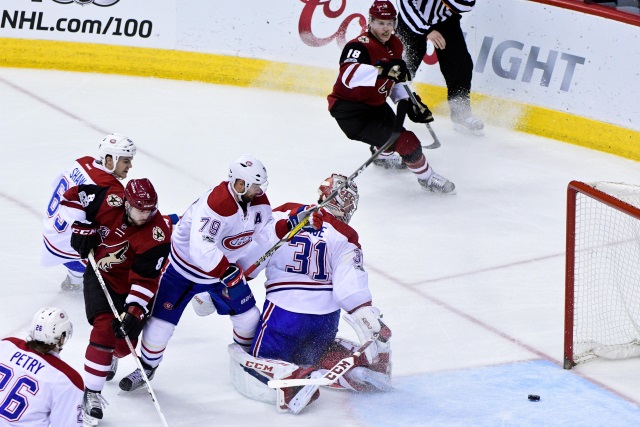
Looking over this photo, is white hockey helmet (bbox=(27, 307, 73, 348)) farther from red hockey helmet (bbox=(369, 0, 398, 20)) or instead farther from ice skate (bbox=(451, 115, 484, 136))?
ice skate (bbox=(451, 115, 484, 136))

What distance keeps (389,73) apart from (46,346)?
285cm

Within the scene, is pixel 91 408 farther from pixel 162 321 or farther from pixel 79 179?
pixel 79 179

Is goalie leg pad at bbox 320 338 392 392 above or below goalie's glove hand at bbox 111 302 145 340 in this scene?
below

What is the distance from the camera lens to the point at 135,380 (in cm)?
428

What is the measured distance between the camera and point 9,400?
10.7ft

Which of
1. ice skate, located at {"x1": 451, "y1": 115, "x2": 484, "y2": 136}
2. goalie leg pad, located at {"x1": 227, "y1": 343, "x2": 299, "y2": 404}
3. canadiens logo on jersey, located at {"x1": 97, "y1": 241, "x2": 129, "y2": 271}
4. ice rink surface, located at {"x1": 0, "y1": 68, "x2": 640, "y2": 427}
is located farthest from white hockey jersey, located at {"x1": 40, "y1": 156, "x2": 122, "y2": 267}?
ice skate, located at {"x1": 451, "y1": 115, "x2": 484, "y2": 136}

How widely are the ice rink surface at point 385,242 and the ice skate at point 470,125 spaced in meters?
0.07

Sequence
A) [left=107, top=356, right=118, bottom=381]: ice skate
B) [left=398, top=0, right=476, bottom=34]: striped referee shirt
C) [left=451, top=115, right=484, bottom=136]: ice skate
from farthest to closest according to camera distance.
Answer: [left=451, top=115, right=484, bottom=136]: ice skate < [left=398, top=0, right=476, bottom=34]: striped referee shirt < [left=107, top=356, right=118, bottom=381]: ice skate

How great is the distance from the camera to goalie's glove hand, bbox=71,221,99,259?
14.1 ft

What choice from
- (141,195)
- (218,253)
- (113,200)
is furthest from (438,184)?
(141,195)

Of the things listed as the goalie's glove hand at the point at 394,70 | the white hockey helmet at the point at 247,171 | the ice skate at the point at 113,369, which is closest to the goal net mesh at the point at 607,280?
the goalie's glove hand at the point at 394,70

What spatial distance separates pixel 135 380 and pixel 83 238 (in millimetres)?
531

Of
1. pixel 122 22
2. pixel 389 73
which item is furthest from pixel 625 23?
pixel 122 22

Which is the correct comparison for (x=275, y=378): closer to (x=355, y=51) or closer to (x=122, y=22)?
(x=355, y=51)
